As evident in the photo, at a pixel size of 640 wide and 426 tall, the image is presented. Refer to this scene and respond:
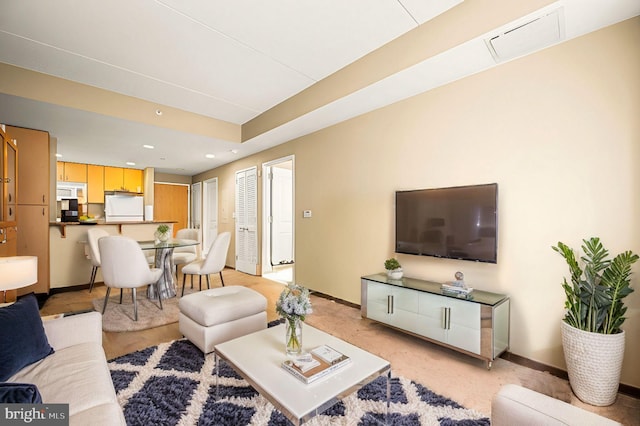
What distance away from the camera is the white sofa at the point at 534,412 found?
3.12 ft

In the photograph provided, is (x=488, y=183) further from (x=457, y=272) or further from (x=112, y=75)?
(x=112, y=75)

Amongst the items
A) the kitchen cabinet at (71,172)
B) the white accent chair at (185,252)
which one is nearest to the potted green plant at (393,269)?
the white accent chair at (185,252)

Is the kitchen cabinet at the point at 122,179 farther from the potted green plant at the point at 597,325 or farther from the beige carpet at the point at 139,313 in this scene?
the potted green plant at the point at 597,325

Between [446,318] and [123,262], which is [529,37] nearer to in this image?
[446,318]

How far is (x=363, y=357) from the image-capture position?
1649 millimetres

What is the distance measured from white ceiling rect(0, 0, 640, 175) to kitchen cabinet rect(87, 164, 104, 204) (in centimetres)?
309

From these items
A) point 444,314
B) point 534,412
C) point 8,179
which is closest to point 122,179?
point 8,179

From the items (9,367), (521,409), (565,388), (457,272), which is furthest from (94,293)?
(565,388)

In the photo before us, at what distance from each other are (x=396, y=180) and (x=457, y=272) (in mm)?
1137

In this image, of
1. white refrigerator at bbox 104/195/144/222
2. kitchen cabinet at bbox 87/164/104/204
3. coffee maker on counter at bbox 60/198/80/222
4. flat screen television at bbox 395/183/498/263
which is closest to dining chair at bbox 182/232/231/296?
flat screen television at bbox 395/183/498/263

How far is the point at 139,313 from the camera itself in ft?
10.8

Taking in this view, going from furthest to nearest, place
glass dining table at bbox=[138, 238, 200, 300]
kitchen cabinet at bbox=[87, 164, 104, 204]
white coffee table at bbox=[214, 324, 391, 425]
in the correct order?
kitchen cabinet at bbox=[87, 164, 104, 204] → glass dining table at bbox=[138, 238, 200, 300] → white coffee table at bbox=[214, 324, 391, 425]

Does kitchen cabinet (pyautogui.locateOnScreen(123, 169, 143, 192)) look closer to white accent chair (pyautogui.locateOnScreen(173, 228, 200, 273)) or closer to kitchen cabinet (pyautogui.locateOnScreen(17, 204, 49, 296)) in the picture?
white accent chair (pyautogui.locateOnScreen(173, 228, 200, 273))

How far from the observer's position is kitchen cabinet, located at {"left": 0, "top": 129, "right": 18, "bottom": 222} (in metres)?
2.81
